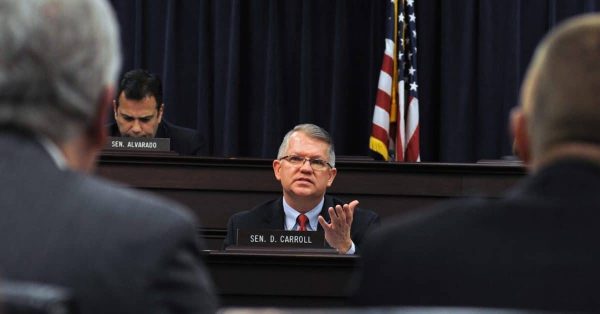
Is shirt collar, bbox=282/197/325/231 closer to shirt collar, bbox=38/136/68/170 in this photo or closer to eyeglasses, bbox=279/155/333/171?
eyeglasses, bbox=279/155/333/171

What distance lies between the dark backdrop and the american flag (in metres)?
0.33

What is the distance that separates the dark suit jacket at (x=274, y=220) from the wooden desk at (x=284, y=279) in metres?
1.25

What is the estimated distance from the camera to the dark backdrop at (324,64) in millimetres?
8906

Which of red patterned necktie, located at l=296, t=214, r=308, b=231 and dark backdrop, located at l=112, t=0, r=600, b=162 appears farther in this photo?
dark backdrop, located at l=112, t=0, r=600, b=162

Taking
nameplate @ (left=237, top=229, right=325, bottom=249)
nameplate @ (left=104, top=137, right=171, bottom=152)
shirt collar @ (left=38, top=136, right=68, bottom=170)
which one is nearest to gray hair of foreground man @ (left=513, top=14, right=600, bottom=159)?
shirt collar @ (left=38, top=136, right=68, bottom=170)

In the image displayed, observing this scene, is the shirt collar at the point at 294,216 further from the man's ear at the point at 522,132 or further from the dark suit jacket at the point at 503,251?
the dark suit jacket at the point at 503,251

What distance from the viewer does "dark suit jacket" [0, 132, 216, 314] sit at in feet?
4.69

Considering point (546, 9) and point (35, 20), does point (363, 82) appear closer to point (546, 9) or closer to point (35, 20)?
point (546, 9)

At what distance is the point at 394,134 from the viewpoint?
8.66m

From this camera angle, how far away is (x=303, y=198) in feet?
20.2

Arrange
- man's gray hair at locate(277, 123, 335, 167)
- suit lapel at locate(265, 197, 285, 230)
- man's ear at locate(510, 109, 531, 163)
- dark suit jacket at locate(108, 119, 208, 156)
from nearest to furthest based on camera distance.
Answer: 1. man's ear at locate(510, 109, 531, 163)
2. suit lapel at locate(265, 197, 285, 230)
3. man's gray hair at locate(277, 123, 335, 167)
4. dark suit jacket at locate(108, 119, 208, 156)

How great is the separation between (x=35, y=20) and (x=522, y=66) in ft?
25.4

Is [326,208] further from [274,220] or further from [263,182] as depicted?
[263,182]

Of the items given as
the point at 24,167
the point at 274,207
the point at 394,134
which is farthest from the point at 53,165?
the point at 394,134
